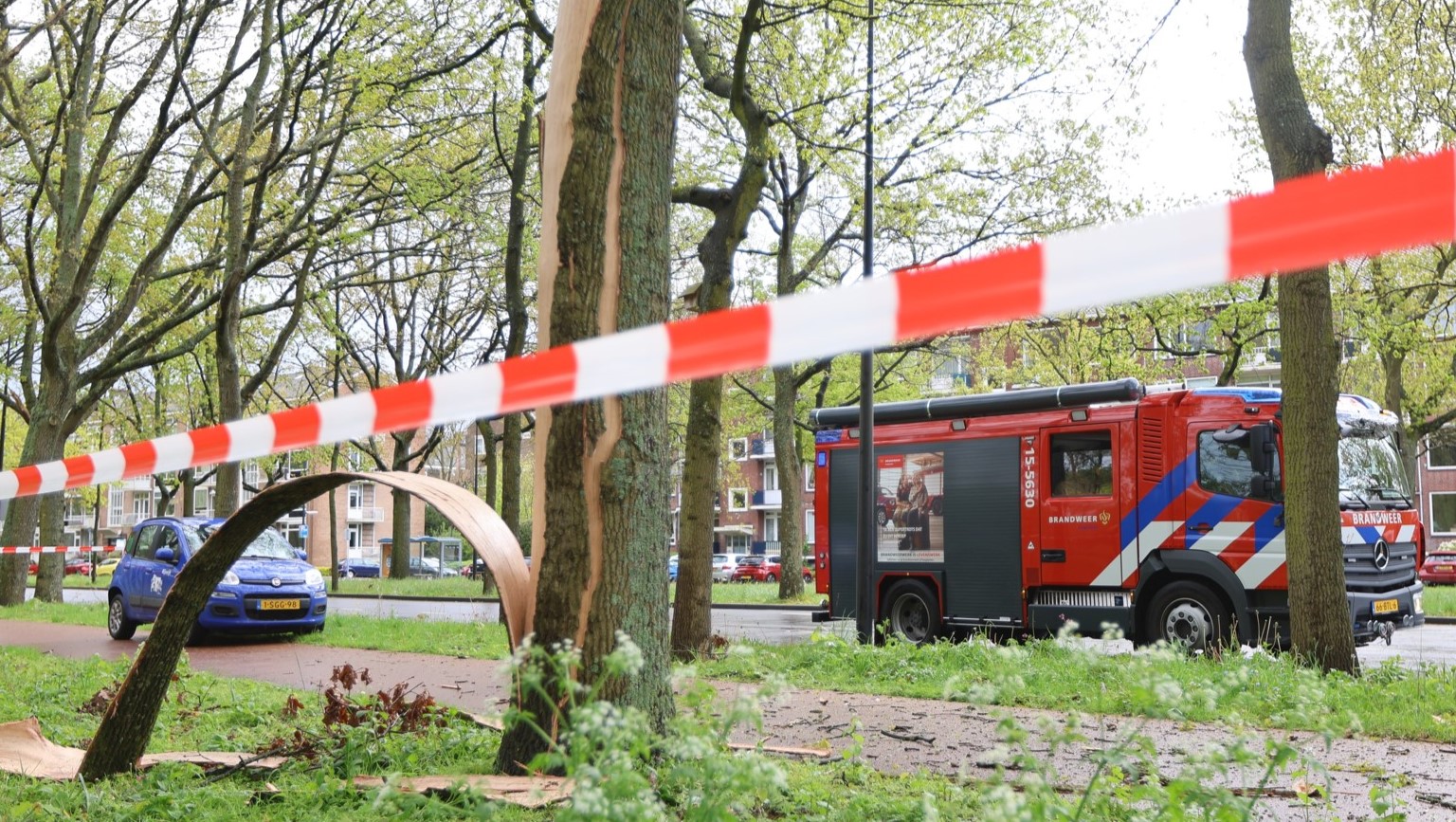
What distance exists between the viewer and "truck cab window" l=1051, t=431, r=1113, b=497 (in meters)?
12.6

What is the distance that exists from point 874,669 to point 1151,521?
4.38m

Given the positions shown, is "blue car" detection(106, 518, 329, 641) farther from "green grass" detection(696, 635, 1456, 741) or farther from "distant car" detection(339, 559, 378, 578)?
"distant car" detection(339, 559, 378, 578)

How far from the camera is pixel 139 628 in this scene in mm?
16297

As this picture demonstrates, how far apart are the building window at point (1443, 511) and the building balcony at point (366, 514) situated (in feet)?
216

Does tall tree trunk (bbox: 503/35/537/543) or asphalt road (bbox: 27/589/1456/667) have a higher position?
tall tree trunk (bbox: 503/35/537/543)

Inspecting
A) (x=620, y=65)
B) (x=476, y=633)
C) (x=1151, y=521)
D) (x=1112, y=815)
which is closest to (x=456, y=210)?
(x=476, y=633)

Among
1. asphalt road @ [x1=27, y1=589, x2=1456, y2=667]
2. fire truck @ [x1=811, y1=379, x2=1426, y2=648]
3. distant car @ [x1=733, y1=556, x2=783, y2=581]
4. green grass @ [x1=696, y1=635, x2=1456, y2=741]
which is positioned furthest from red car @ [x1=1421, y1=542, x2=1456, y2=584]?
green grass @ [x1=696, y1=635, x2=1456, y2=741]

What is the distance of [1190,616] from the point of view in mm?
11742

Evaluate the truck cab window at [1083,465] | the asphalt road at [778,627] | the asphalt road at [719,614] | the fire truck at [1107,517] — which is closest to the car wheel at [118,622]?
the asphalt road at [719,614]

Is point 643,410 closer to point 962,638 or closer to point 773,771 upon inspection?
point 773,771

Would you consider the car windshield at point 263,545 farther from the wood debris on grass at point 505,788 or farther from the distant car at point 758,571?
the distant car at point 758,571

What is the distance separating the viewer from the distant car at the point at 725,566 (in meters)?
53.7

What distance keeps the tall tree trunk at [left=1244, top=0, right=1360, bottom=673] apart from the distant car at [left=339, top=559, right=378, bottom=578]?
54.2 m

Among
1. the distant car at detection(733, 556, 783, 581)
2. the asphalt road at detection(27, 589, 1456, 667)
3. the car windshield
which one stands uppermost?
the car windshield
